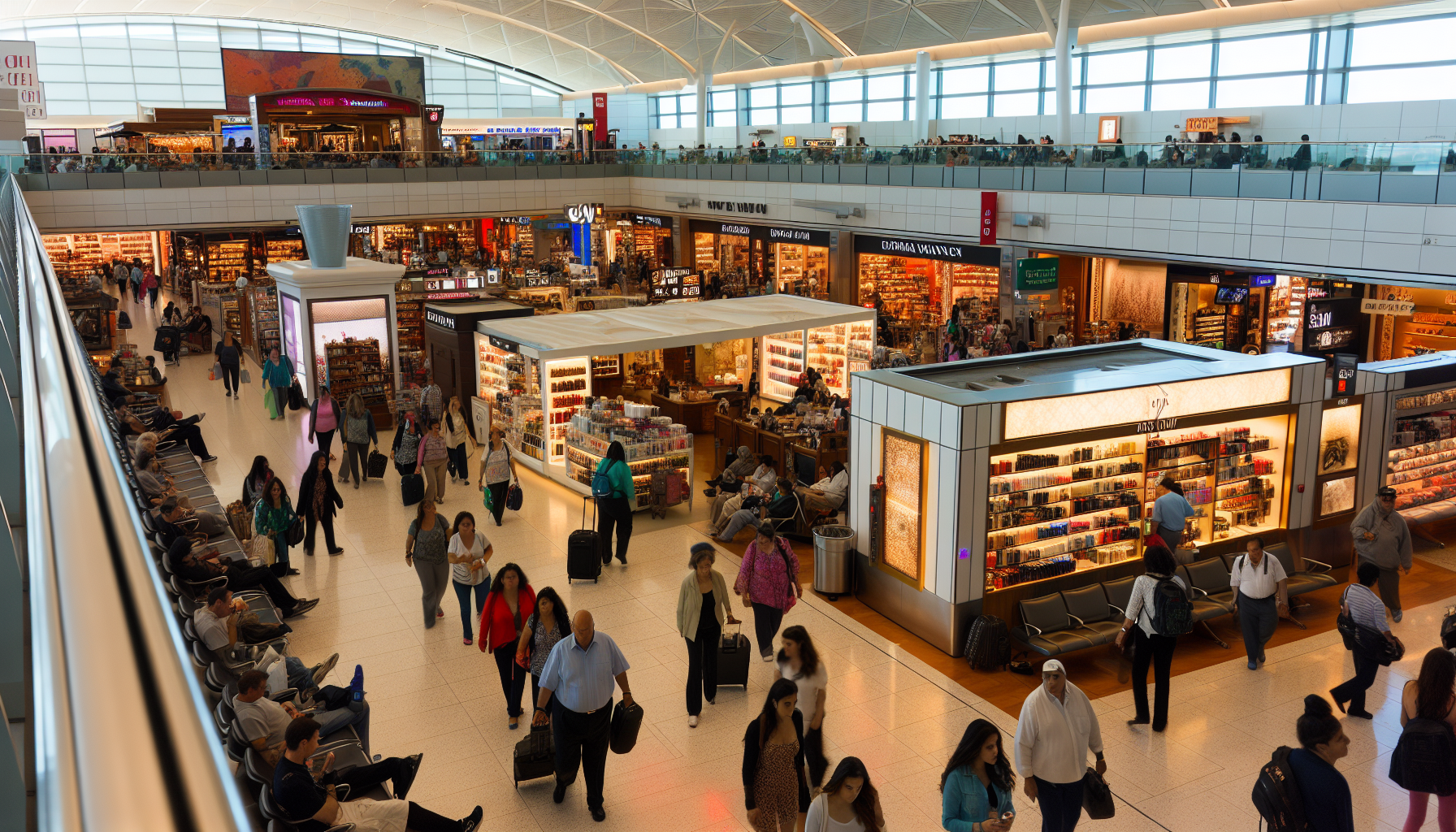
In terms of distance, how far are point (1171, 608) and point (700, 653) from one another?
3425 mm

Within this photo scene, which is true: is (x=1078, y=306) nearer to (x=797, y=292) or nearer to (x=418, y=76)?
(x=797, y=292)

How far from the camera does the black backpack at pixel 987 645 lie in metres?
9.11

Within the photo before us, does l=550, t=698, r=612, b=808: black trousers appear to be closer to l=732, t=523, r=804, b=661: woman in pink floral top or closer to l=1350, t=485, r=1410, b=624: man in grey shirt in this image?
l=732, t=523, r=804, b=661: woman in pink floral top

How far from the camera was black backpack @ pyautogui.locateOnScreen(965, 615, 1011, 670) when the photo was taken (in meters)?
9.11

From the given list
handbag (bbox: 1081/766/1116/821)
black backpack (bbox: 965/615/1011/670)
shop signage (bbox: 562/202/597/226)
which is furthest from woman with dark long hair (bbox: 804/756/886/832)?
shop signage (bbox: 562/202/597/226)

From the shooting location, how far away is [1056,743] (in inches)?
229

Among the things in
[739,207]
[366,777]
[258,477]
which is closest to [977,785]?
[366,777]

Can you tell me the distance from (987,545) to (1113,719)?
189cm

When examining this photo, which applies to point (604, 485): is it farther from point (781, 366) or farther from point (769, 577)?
point (781, 366)

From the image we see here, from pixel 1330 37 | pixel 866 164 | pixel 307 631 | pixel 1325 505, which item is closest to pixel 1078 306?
pixel 866 164

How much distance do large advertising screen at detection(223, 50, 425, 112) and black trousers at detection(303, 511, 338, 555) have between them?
92.7ft

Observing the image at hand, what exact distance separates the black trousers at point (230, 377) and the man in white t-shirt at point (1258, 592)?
17478mm

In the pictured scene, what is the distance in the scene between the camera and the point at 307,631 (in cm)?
980

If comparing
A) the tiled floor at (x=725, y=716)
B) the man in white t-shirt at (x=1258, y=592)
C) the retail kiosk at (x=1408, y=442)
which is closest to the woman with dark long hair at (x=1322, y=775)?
the tiled floor at (x=725, y=716)
